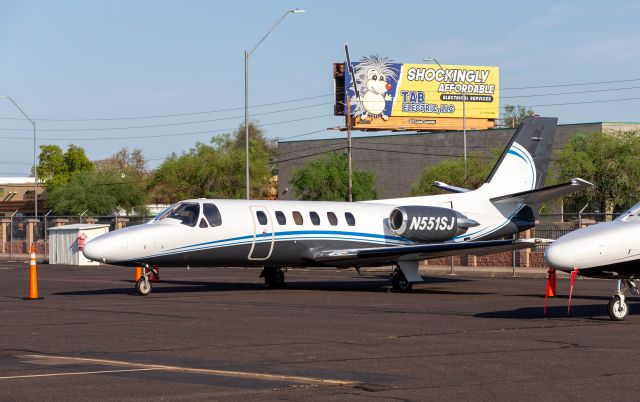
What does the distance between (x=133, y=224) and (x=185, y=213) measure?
1172 inches

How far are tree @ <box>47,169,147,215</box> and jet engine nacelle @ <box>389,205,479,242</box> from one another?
206 feet

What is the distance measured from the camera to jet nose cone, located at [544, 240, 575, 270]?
16.8 metres

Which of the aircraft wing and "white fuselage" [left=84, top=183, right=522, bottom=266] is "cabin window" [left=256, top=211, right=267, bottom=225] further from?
the aircraft wing

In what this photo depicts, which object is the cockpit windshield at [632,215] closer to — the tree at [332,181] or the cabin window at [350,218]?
the cabin window at [350,218]

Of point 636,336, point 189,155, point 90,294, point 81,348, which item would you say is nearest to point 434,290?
point 90,294

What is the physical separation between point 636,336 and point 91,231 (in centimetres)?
3638

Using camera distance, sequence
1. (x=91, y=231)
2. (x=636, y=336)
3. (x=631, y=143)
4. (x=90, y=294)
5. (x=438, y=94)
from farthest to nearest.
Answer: (x=438, y=94) < (x=631, y=143) < (x=91, y=231) < (x=90, y=294) < (x=636, y=336)

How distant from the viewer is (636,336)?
1507 cm

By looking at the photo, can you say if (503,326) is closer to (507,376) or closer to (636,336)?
(636,336)

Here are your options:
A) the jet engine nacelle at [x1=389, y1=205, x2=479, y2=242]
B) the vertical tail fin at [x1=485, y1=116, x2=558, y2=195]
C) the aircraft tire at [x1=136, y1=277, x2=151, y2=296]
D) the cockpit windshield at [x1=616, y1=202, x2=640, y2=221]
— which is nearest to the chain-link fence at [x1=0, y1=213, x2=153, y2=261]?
the vertical tail fin at [x1=485, y1=116, x2=558, y2=195]

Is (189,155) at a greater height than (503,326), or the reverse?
(189,155)

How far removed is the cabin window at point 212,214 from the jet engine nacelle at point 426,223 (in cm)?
511

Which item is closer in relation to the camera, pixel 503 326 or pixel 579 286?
pixel 503 326

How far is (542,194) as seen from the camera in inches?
1113
